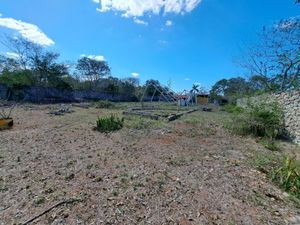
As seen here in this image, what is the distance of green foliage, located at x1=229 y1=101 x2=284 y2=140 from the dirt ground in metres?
2.20

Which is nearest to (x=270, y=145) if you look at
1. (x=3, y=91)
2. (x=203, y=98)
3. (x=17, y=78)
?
(x=3, y=91)

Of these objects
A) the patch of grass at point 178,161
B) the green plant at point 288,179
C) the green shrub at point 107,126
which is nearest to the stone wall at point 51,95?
the green shrub at point 107,126

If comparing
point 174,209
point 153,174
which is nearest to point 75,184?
point 153,174

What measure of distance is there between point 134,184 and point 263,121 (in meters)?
6.58

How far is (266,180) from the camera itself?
4.08 m

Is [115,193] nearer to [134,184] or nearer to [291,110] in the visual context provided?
[134,184]

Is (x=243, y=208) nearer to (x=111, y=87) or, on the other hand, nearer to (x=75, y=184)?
(x=75, y=184)

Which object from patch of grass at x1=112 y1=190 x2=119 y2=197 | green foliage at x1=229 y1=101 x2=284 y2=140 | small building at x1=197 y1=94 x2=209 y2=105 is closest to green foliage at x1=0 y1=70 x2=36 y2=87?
green foliage at x1=229 y1=101 x2=284 y2=140

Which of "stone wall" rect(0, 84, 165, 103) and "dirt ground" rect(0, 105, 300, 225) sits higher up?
"stone wall" rect(0, 84, 165, 103)

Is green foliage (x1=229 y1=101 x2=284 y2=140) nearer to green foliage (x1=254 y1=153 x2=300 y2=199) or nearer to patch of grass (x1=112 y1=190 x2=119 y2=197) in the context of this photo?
green foliage (x1=254 y1=153 x2=300 y2=199)

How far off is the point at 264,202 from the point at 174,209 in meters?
1.44

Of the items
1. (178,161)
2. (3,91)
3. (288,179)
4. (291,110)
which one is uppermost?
(3,91)

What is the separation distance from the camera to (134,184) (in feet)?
11.9

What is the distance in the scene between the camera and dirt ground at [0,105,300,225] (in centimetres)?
277
